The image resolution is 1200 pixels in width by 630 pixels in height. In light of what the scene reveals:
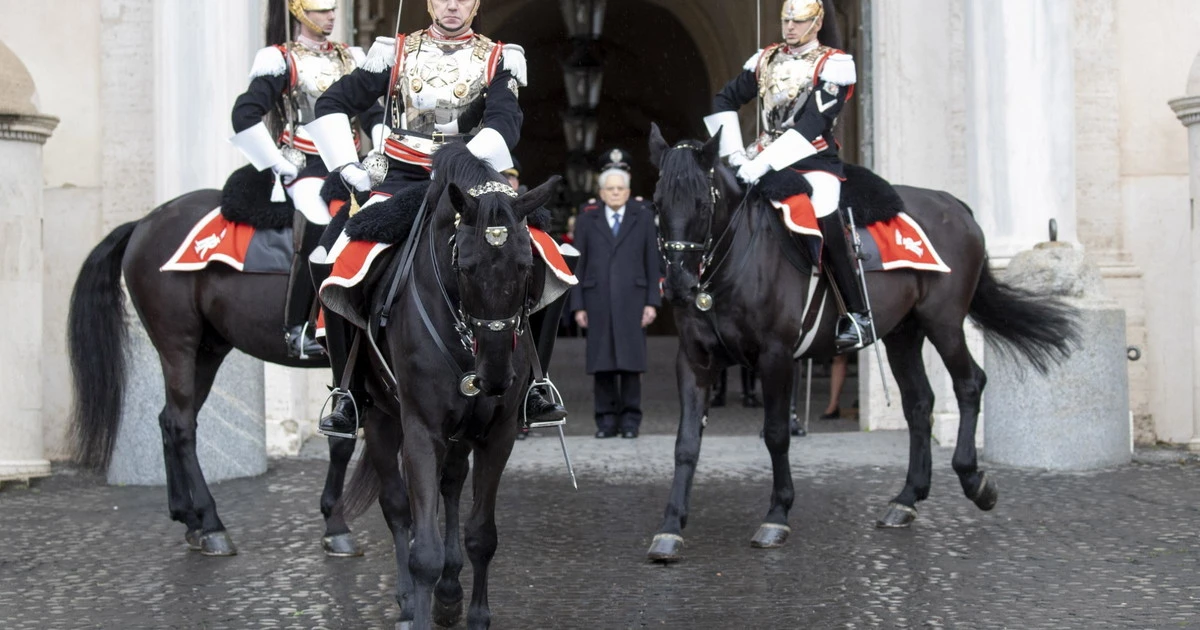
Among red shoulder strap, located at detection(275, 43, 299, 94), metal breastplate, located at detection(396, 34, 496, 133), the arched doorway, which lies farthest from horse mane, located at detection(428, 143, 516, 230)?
the arched doorway

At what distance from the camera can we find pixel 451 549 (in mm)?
6074

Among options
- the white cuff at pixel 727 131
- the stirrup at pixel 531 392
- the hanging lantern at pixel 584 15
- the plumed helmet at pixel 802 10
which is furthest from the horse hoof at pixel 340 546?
the hanging lantern at pixel 584 15

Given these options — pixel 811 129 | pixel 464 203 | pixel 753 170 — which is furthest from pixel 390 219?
pixel 811 129

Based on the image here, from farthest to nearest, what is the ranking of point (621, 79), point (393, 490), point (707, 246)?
1. point (621, 79)
2. point (707, 246)
3. point (393, 490)

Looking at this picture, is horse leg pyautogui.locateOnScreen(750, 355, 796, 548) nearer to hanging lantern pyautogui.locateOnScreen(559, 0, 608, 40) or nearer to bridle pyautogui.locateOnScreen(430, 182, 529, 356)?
bridle pyautogui.locateOnScreen(430, 182, 529, 356)

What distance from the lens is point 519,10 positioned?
25797 mm

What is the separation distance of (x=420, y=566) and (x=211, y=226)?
3.35m

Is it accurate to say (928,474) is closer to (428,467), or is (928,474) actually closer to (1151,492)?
(1151,492)

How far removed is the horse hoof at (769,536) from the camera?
7.92 m

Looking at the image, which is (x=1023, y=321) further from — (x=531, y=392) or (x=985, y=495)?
(x=531, y=392)

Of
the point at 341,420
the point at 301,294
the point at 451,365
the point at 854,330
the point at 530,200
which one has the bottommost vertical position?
the point at 341,420

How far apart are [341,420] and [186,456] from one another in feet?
7.42

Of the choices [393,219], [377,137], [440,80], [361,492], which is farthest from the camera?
[377,137]

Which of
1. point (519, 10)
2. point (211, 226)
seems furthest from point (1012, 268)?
point (519, 10)
